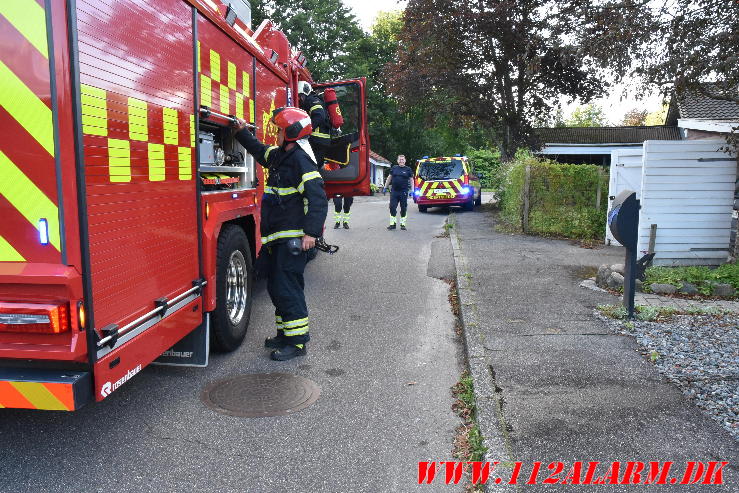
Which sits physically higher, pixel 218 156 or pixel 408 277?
pixel 218 156

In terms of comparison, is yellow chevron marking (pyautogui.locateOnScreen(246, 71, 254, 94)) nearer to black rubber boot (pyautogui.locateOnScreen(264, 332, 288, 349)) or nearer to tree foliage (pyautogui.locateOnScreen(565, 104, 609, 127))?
black rubber boot (pyautogui.locateOnScreen(264, 332, 288, 349))

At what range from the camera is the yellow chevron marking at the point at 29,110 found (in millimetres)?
2445

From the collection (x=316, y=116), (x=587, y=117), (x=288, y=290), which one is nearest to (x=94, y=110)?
(x=288, y=290)

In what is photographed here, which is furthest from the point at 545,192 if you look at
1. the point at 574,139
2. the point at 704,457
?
the point at 574,139

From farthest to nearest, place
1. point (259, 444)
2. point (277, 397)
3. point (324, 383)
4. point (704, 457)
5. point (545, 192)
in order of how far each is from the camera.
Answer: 1. point (545, 192)
2. point (324, 383)
3. point (277, 397)
4. point (259, 444)
5. point (704, 457)

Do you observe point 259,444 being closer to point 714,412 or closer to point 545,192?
point 714,412

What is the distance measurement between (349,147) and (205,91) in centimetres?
419

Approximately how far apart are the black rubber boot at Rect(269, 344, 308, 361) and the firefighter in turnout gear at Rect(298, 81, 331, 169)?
3236 mm

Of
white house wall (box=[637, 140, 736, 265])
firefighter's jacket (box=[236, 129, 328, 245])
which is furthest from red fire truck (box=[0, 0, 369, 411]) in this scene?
white house wall (box=[637, 140, 736, 265])

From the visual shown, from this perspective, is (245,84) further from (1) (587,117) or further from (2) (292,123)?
(1) (587,117)

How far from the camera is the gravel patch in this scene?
361cm

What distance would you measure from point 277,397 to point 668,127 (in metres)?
31.3

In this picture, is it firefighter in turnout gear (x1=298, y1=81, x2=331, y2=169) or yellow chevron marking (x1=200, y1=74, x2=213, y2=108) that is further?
firefighter in turnout gear (x1=298, y1=81, x2=331, y2=169)

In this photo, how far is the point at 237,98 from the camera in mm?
4723
